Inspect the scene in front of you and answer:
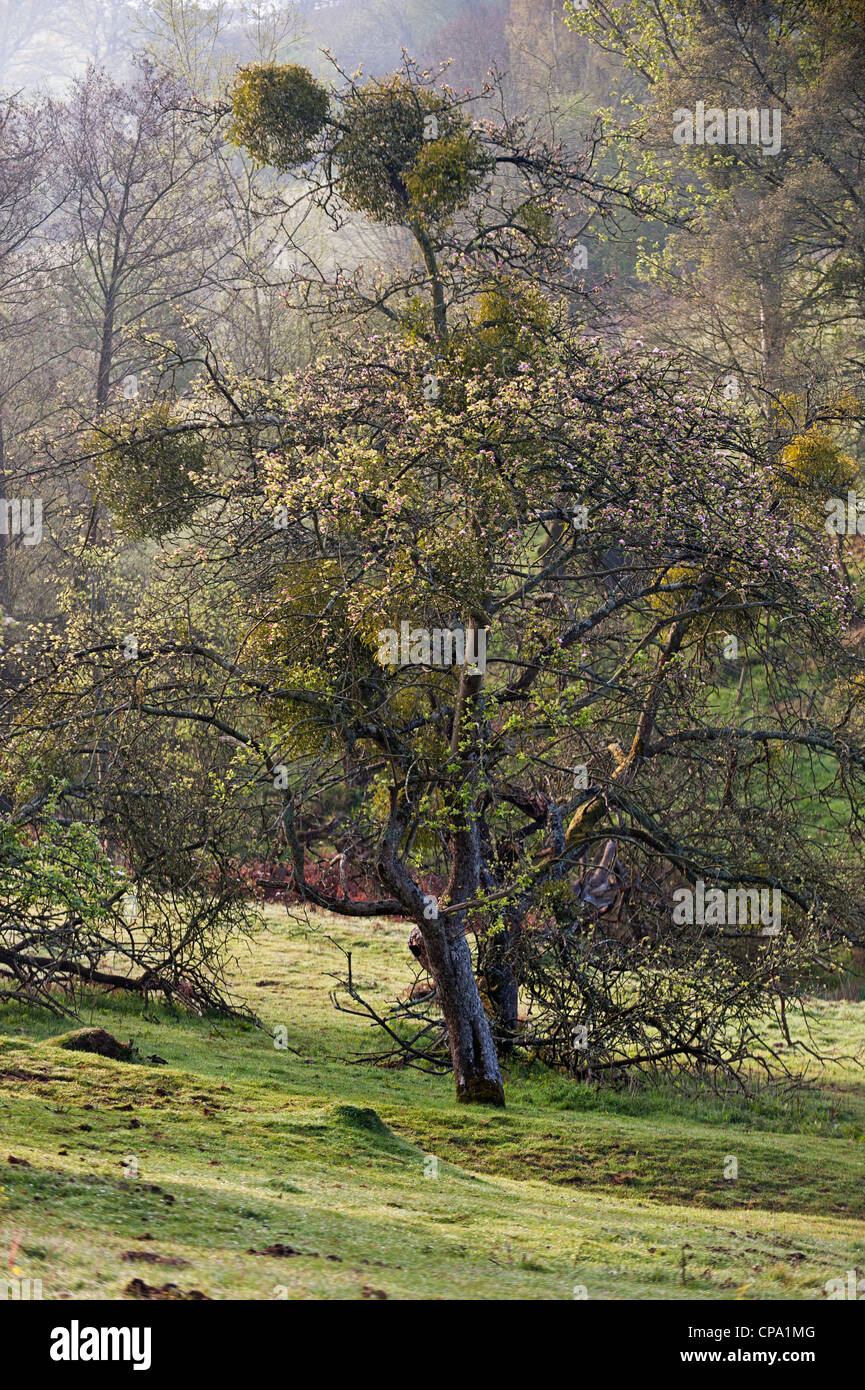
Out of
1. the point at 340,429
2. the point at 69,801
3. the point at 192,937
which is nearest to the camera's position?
the point at 340,429

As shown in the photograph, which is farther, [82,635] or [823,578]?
[82,635]

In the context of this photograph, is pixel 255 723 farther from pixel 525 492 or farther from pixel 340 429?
pixel 525 492

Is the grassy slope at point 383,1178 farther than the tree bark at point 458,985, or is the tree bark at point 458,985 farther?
the tree bark at point 458,985

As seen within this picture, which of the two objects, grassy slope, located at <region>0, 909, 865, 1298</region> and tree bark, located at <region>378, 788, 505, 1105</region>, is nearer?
grassy slope, located at <region>0, 909, 865, 1298</region>

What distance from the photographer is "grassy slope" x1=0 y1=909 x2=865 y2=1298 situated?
213 inches

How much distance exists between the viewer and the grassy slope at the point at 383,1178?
17.8 feet

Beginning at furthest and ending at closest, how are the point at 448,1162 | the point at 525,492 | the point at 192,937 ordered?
1. the point at 192,937
2. the point at 525,492
3. the point at 448,1162

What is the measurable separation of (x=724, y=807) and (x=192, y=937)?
5719mm

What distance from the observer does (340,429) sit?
40.0 ft

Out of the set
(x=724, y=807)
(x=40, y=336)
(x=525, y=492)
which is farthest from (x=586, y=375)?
(x=40, y=336)

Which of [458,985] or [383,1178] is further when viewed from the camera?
[458,985]

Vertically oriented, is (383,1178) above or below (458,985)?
below

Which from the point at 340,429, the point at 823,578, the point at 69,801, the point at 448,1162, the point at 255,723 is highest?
the point at 340,429

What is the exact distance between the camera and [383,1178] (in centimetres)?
845
